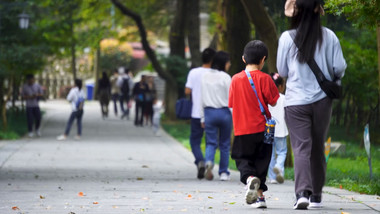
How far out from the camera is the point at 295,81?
23.9ft

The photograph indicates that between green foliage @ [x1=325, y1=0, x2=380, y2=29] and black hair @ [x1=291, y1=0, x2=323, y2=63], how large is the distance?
1235mm

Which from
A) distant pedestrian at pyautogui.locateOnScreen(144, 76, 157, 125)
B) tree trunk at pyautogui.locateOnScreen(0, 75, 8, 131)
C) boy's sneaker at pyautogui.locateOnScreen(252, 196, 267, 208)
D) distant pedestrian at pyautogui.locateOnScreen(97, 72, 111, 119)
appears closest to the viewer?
boy's sneaker at pyautogui.locateOnScreen(252, 196, 267, 208)

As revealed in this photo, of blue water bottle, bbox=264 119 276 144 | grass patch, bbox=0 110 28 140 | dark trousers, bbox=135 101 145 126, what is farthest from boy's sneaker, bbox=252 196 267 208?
dark trousers, bbox=135 101 145 126

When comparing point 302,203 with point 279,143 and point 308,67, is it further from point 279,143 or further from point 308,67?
point 279,143

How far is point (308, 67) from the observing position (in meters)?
7.21

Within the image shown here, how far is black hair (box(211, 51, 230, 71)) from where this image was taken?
11102mm

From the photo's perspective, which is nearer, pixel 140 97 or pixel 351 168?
pixel 351 168

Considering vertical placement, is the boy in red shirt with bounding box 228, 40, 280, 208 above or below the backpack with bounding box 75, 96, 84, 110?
above

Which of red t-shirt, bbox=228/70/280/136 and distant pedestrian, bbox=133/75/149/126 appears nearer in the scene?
red t-shirt, bbox=228/70/280/136

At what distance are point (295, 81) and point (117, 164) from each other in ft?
25.6

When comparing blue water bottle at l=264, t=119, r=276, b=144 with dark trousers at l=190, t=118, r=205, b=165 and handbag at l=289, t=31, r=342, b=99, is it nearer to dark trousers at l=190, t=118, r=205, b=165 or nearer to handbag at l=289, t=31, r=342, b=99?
handbag at l=289, t=31, r=342, b=99

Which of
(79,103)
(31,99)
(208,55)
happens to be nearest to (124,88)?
(31,99)

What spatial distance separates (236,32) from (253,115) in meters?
8.02

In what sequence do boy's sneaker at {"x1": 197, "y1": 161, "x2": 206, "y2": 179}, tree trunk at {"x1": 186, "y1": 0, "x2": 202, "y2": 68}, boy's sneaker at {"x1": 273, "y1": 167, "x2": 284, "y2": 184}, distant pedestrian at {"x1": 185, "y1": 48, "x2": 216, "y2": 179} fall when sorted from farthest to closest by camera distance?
1. tree trunk at {"x1": 186, "y1": 0, "x2": 202, "y2": 68}
2. boy's sneaker at {"x1": 197, "y1": 161, "x2": 206, "y2": 179}
3. distant pedestrian at {"x1": 185, "y1": 48, "x2": 216, "y2": 179}
4. boy's sneaker at {"x1": 273, "y1": 167, "x2": 284, "y2": 184}
